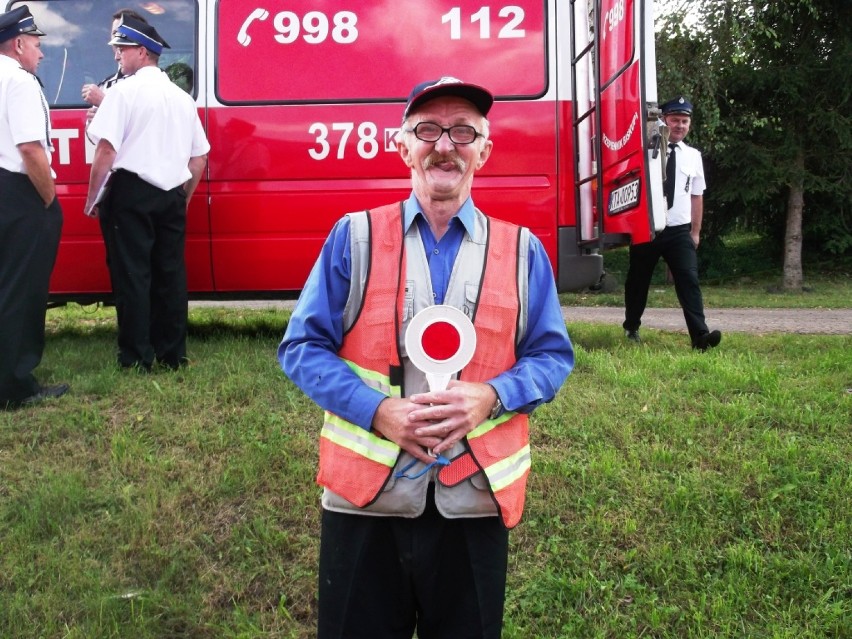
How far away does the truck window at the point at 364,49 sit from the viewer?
5.39m

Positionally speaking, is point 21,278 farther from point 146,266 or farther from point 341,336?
point 341,336

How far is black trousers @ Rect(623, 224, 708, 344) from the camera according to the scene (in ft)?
18.8

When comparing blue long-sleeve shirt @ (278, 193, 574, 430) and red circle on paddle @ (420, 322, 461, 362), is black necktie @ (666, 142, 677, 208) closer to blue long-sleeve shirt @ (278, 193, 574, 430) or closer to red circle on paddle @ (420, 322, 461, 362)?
blue long-sleeve shirt @ (278, 193, 574, 430)

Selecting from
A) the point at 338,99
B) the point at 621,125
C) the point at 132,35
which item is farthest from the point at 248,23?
the point at 621,125

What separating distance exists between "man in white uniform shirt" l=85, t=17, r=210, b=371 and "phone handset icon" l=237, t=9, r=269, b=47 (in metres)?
0.82

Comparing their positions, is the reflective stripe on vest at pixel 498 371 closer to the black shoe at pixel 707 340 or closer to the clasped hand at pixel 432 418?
the clasped hand at pixel 432 418

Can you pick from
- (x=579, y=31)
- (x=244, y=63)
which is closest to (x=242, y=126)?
(x=244, y=63)

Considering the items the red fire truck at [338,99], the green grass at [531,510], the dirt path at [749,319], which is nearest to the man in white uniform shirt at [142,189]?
the green grass at [531,510]

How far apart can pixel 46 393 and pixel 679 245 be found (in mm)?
4460

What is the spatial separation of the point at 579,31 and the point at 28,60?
3.47m

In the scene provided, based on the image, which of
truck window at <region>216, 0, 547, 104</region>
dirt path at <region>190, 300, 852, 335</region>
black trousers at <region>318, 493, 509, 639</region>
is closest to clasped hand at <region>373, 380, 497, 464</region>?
black trousers at <region>318, 493, 509, 639</region>

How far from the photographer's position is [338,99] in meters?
5.42

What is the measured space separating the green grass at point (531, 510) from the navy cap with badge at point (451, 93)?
1860mm

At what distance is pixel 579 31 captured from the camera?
5.36m
